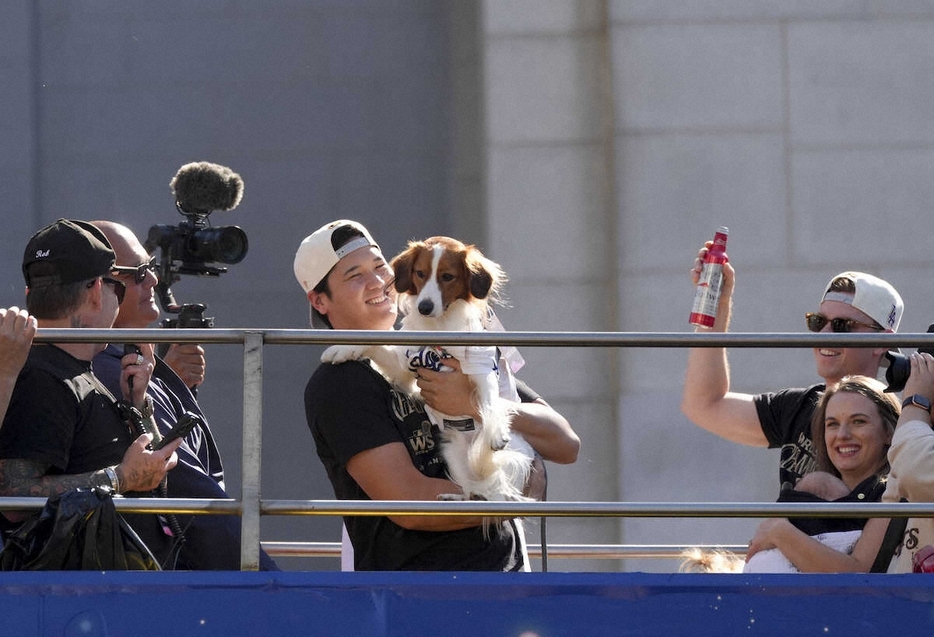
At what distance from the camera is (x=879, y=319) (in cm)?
442

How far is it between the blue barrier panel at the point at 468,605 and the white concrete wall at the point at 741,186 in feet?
12.9

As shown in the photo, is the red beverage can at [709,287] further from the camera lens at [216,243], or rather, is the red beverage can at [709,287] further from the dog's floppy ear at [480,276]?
the camera lens at [216,243]

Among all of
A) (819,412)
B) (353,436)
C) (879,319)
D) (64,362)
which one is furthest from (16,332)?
(879,319)

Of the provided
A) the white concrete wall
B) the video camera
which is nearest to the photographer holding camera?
the video camera

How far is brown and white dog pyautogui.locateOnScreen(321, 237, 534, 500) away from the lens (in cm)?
389

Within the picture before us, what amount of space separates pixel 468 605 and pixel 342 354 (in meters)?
0.90

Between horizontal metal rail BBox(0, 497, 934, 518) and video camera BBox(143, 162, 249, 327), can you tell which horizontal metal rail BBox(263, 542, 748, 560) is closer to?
video camera BBox(143, 162, 249, 327)

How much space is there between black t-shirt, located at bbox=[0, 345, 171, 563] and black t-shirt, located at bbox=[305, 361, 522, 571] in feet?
1.72

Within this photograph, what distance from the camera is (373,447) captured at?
367 cm

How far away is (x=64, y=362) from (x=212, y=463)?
2.26ft

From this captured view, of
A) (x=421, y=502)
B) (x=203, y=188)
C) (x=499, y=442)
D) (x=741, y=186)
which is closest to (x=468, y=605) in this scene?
(x=421, y=502)

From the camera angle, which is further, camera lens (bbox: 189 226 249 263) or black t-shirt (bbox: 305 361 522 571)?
camera lens (bbox: 189 226 249 263)

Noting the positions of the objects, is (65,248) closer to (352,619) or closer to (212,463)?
(212,463)

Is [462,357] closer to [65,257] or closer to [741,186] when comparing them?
[65,257]
